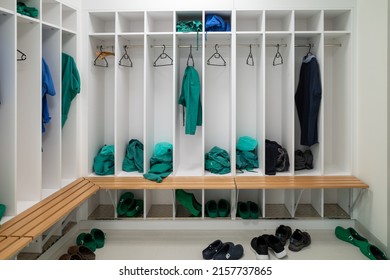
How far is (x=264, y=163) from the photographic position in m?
3.31

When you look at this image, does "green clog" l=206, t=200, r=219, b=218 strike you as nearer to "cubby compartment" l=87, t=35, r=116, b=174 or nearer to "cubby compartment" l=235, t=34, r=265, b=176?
"cubby compartment" l=235, t=34, r=265, b=176

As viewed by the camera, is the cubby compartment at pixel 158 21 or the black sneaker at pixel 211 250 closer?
the black sneaker at pixel 211 250

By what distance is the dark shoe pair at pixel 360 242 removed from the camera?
8.64 feet

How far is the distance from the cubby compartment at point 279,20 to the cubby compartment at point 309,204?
186 cm

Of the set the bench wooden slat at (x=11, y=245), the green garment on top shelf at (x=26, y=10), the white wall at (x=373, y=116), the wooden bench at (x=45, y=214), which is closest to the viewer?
the bench wooden slat at (x=11, y=245)

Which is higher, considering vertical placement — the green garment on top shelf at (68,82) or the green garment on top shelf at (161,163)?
the green garment on top shelf at (68,82)

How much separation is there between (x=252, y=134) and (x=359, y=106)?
1211mm

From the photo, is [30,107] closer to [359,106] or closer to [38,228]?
[38,228]

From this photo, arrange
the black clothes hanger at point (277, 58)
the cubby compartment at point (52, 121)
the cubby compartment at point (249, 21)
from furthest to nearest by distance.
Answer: the black clothes hanger at point (277, 58), the cubby compartment at point (249, 21), the cubby compartment at point (52, 121)

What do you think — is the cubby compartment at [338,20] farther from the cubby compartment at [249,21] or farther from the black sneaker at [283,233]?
the black sneaker at [283,233]

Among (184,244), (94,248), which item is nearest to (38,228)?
(94,248)

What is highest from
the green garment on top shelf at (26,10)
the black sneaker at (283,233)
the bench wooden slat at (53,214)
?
the green garment on top shelf at (26,10)

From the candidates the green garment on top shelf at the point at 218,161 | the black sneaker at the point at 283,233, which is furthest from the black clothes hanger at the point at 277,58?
the black sneaker at the point at 283,233

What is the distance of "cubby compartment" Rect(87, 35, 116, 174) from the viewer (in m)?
3.36
